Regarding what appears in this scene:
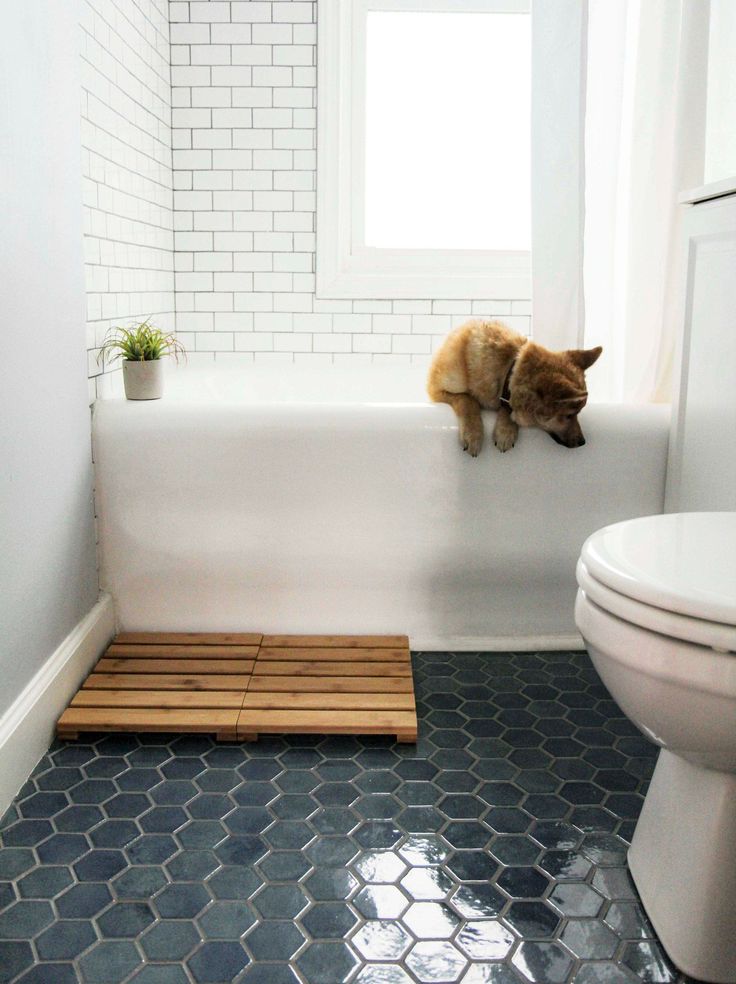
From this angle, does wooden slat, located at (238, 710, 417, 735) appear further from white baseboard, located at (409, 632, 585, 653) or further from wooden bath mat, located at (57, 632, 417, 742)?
white baseboard, located at (409, 632, 585, 653)

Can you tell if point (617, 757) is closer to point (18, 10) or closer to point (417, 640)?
point (417, 640)

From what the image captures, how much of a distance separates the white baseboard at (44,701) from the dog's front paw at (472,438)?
3.25ft

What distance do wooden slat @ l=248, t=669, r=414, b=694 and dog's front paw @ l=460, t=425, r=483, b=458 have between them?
0.58 m

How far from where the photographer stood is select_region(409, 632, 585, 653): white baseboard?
2.45 metres

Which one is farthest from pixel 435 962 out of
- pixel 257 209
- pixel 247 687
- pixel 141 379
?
pixel 257 209

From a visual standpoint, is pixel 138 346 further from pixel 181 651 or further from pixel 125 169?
pixel 181 651

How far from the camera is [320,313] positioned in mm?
3512

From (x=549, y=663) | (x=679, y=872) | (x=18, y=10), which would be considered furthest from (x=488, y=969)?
(x=18, y=10)

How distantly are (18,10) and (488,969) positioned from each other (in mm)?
1863

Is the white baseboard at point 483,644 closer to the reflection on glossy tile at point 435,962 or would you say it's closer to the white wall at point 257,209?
the reflection on glossy tile at point 435,962

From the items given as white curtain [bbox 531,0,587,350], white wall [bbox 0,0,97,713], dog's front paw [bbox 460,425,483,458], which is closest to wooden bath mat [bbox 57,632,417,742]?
white wall [bbox 0,0,97,713]

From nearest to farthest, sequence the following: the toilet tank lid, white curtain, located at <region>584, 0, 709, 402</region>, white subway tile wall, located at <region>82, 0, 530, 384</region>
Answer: the toilet tank lid
white curtain, located at <region>584, 0, 709, 402</region>
white subway tile wall, located at <region>82, 0, 530, 384</region>

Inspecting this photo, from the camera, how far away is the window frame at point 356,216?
336 centimetres

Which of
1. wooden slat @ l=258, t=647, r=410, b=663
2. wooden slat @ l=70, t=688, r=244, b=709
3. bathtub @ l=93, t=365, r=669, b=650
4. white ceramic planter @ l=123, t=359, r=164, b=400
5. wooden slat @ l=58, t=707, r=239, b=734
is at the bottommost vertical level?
wooden slat @ l=58, t=707, r=239, b=734
